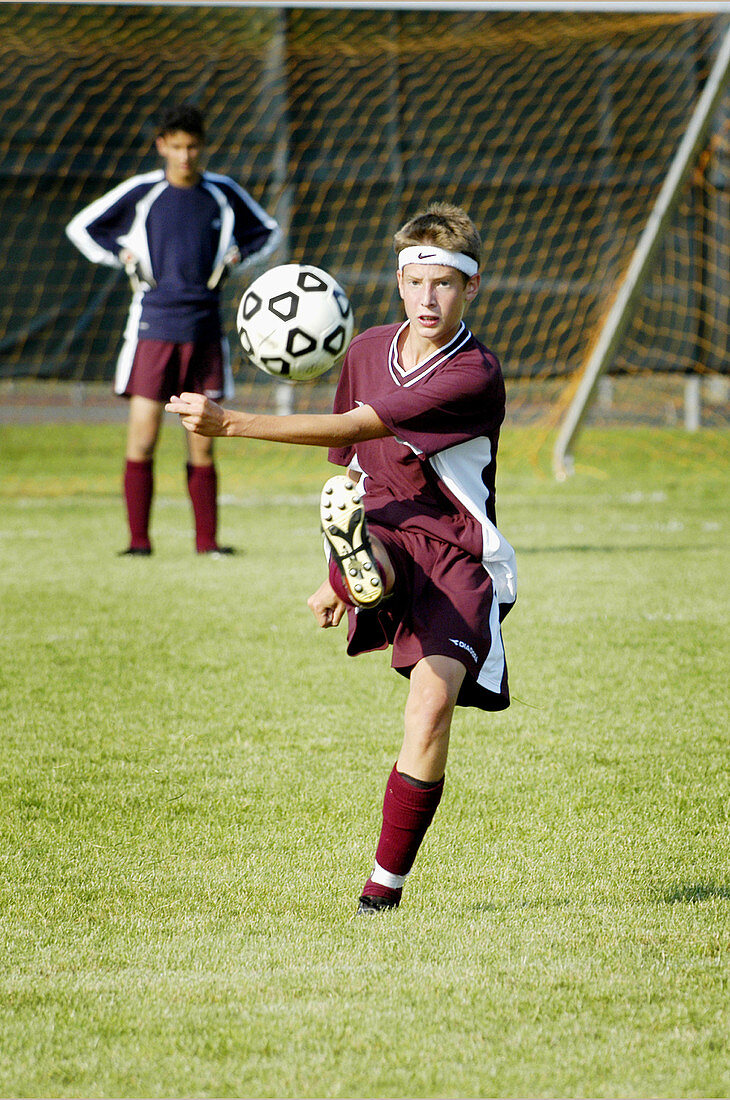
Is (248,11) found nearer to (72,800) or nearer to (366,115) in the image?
(366,115)

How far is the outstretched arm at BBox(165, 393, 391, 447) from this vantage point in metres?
2.44

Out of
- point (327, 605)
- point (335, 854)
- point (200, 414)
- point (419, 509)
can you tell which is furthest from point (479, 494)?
point (335, 854)

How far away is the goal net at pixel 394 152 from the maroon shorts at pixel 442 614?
8169 millimetres

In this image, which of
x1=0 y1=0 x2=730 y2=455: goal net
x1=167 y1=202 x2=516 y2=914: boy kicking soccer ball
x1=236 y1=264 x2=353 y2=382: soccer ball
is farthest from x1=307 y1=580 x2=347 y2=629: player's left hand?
x1=0 y1=0 x2=730 y2=455: goal net

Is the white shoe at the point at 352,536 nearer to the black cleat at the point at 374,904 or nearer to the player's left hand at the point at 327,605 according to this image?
the player's left hand at the point at 327,605

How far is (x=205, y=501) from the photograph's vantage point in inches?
267

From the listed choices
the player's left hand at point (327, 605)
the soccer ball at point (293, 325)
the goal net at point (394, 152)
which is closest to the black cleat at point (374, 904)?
the player's left hand at point (327, 605)

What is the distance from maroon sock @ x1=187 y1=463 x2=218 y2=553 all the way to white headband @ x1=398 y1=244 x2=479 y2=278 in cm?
398

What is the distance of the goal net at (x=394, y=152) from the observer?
35.0ft

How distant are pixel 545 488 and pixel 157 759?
6.52m

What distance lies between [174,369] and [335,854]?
4241 millimetres

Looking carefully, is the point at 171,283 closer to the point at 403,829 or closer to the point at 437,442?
the point at 437,442

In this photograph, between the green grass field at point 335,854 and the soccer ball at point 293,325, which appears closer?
the green grass field at point 335,854

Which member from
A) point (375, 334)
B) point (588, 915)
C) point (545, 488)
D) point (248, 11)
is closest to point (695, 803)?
point (588, 915)
